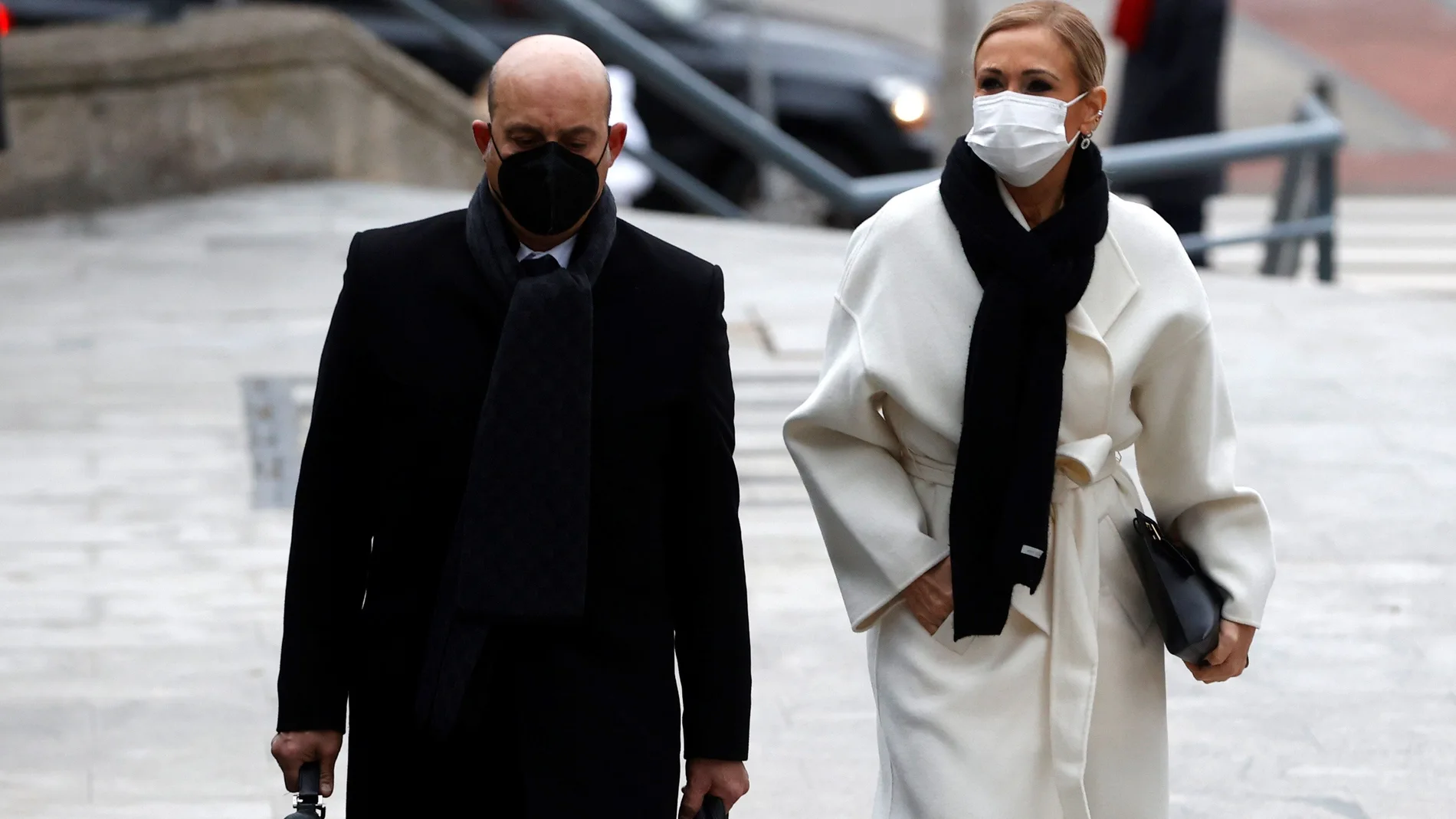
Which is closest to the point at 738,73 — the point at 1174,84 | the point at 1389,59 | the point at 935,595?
the point at 1174,84

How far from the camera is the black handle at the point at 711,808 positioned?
2.98 m

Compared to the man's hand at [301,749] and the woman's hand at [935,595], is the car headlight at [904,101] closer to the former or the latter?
A: the woman's hand at [935,595]

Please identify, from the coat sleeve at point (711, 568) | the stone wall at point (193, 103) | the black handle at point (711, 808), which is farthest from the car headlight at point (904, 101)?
the black handle at point (711, 808)

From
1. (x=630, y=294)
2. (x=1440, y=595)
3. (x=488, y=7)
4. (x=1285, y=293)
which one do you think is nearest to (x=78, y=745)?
(x=630, y=294)

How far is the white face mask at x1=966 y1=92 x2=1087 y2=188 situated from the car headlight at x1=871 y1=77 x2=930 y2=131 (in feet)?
30.1

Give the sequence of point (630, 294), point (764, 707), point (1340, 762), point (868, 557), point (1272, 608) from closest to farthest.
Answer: point (630, 294) → point (868, 557) → point (1340, 762) → point (764, 707) → point (1272, 608)

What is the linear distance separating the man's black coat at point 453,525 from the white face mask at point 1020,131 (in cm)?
47

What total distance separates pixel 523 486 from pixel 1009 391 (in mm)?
736

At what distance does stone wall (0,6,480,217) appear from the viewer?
10.8m

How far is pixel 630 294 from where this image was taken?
2830 millimetres

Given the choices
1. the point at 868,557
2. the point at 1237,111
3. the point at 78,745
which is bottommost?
Answer: the point at 1237,111

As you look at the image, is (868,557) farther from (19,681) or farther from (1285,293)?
(1285,293)

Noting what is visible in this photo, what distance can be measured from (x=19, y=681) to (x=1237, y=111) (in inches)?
667

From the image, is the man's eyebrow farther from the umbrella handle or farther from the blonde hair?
the umbrella handle
